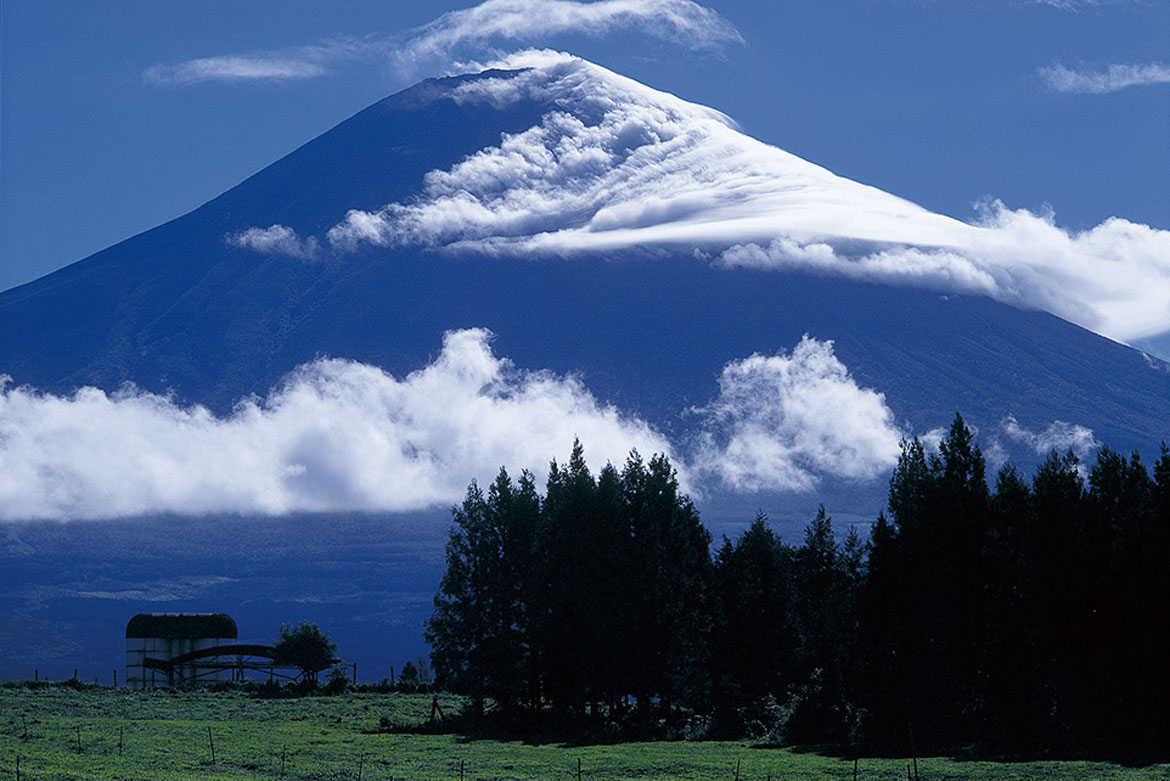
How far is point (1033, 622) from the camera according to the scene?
66812 mm

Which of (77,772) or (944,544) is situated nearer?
(77,772)

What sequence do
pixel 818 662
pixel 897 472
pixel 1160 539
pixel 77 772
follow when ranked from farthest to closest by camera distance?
pixel 818 662, pixel 897 472, pixel 1160 539, pixel 77 772

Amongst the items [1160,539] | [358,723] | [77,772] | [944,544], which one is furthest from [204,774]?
[1160,539]

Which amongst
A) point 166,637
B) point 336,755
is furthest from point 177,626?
point 336,755

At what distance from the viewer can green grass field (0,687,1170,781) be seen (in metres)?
54.2

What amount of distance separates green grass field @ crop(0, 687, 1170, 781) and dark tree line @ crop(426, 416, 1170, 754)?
6.71m

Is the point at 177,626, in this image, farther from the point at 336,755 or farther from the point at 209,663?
the point at 336,755

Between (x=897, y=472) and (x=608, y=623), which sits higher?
(x=897, y=472)

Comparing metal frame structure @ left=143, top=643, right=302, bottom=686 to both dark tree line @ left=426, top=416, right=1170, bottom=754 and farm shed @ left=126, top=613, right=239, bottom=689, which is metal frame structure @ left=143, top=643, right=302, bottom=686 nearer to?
farm shed @ left=126, top=613, right=239, bottom=689

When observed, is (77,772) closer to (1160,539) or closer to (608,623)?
(608,623)

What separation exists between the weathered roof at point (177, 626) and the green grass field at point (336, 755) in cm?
4124

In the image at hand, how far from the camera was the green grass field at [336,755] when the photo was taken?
54.2 meters

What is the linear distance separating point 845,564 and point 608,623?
738 inches

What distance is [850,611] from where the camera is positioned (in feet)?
256
